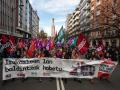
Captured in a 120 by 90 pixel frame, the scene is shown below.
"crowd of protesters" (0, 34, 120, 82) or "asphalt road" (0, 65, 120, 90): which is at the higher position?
"crowd of protesters" (0, 34, 120, 82)

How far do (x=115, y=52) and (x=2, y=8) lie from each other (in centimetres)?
3548

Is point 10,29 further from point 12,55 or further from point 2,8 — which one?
point 12,55

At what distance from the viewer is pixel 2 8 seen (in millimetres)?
63812

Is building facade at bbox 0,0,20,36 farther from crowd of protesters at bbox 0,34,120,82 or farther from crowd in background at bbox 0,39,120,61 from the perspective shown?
crowd in background at bbox 0,39,120,61

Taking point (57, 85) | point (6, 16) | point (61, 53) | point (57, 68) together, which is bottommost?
point (57, 85)

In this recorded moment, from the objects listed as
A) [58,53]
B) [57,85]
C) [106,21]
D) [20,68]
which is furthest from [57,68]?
[106,21]

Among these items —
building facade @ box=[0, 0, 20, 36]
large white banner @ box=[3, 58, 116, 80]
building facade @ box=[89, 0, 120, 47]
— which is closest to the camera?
large white banner @ box=[3, 58, 116, 80]

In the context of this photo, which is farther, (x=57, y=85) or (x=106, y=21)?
(x=106, y=21)

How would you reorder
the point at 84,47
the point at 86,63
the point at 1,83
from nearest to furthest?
the point at 1,83 → the point at 86,63 → the point at 84,47

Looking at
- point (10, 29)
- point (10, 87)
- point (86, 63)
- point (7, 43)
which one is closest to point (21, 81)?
point (10, 87)

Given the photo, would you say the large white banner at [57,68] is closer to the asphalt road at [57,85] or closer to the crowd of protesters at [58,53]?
the asphalt road at [57,85]

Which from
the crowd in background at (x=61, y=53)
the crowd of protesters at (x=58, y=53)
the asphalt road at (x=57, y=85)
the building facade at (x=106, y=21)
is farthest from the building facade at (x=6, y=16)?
the asphalt road at (x=57, y=85)

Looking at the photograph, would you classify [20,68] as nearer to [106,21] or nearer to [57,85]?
[57,85]

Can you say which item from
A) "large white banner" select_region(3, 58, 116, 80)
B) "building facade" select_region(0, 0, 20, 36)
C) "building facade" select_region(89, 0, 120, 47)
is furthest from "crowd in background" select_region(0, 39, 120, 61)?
"building facade" select_region(0, 0, 20, 36)
